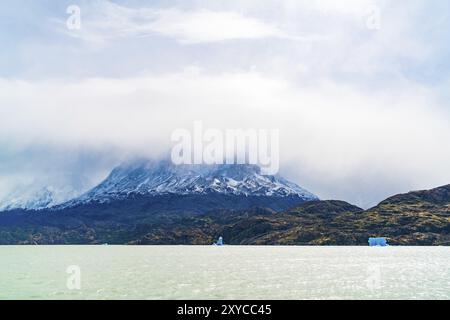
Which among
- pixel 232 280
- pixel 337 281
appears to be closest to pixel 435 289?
pixel 337 281

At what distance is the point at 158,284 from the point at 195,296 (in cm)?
2566

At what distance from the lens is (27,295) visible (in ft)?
324

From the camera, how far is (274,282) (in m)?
122
